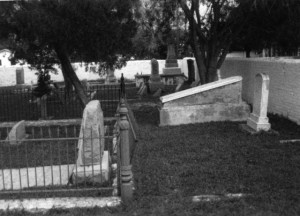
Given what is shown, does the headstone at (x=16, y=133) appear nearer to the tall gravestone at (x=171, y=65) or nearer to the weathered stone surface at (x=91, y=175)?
the weathered stone surface at (x=91, y=175)

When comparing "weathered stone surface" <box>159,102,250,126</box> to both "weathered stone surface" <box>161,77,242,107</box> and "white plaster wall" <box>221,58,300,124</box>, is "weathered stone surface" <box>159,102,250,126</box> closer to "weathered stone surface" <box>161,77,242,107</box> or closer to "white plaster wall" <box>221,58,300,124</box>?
"weathered stone surface" <box>161,77,242,107</box>

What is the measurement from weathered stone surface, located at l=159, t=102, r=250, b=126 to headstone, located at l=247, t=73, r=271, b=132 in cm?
113

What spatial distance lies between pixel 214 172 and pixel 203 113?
A: 4.37 metres

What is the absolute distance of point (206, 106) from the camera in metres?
10.4

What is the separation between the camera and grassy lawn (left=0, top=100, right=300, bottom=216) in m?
4.80

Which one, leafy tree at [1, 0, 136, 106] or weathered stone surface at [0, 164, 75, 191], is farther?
leafy tree at [1, 0, 136, 106]

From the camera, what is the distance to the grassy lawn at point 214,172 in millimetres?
4805

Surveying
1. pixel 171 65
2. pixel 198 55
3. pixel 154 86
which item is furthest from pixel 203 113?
pixel 171 65

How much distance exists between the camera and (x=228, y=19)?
512 inches

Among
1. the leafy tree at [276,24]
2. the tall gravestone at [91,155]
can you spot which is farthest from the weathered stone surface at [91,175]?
the leafy tree at [276,24]

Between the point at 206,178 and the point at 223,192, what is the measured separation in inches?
24.5

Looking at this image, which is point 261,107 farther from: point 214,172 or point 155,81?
point 155,81

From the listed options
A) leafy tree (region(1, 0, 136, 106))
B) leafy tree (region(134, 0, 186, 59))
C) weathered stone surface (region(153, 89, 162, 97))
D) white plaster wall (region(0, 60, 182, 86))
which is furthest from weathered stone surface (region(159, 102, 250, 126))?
white plaster wall (region(0, 60, 182, 86))

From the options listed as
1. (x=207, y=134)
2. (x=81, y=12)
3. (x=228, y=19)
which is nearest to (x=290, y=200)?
(x=207, y=134)
